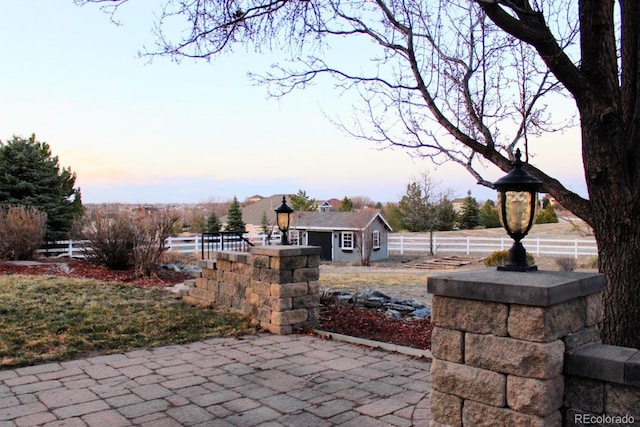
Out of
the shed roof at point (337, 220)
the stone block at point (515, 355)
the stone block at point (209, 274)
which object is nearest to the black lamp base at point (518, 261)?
the stone block at point (515, 355)

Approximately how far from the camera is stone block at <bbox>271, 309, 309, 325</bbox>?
20.1 feet

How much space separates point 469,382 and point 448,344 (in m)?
0.22

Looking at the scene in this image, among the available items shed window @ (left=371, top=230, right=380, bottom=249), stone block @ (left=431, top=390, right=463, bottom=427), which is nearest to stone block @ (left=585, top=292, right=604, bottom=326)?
stone block @ (left=431, top=390, right=463, bottom=427)

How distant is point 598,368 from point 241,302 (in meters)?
5.30

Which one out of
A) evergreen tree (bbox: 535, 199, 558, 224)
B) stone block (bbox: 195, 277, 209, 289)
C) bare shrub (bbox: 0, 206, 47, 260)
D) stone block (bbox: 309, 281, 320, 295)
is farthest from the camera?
evergreen tree (bbox: 535, 199, 558, 224)

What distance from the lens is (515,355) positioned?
7.90 ft

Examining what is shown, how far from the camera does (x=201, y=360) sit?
197 inches

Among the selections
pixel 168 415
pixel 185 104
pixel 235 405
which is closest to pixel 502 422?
pixel 235 405

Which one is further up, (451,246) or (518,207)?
(518,207)

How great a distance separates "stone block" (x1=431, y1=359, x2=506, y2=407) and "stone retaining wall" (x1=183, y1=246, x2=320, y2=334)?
3.61 meters

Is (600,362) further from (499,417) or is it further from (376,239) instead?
(376,239)

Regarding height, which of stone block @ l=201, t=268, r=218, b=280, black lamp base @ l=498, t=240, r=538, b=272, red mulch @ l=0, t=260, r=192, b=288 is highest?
black lamp base @ l=498, t=240, r=538, b=272

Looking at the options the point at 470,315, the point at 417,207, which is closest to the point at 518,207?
the point at 470,315

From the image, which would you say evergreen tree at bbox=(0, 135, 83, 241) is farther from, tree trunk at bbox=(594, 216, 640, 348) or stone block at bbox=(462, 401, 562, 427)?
stone block at bbox=(462, 401, 562, 427)
